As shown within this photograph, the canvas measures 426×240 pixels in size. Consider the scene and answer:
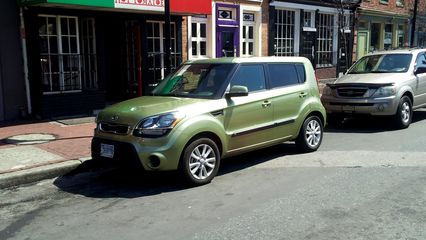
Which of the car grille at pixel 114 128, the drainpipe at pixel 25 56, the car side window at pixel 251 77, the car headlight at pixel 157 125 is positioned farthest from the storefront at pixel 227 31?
the car headlight at pixel 157 125

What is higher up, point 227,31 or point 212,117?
point 227,31

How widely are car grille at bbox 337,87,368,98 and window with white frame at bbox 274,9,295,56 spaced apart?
25.2 ft

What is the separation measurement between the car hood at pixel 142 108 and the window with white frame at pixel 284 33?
1239 centimetres

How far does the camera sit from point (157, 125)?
6.05 metres

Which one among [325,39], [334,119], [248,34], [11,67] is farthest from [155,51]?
[325,39]

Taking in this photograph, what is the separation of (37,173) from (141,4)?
5.98 meters

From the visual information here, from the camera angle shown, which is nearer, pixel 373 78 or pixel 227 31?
pixel 373 78

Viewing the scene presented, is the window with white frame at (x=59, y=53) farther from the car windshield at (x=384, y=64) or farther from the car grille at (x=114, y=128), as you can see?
the car windshield at (x=384, y=64)

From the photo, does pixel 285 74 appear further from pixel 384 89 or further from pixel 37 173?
pixel 37 173

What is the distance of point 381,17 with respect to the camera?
2545 centimetres

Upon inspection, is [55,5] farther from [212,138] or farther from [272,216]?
[272,216]

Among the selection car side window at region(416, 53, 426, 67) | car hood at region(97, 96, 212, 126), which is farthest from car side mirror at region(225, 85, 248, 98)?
car side window at region(416, 53, 426, 67)

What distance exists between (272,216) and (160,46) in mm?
9455

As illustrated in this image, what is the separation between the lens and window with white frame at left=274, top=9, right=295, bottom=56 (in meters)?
18.7
